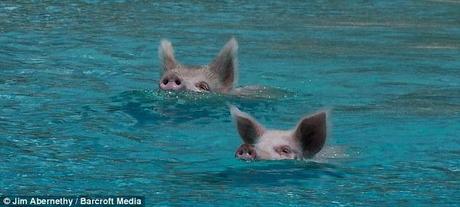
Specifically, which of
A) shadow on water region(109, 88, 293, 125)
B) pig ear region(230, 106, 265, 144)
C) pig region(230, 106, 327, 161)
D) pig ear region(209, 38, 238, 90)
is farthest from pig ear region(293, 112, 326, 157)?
pig ear region(209, 38, 238, 90)

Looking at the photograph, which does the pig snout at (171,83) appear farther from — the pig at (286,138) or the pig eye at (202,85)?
the pig at (286,138)

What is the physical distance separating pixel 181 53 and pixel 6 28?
2.95 meters

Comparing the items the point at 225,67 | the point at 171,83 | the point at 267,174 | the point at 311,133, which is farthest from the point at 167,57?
the point at 267,174

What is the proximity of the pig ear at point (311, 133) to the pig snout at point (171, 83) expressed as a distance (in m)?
2.42

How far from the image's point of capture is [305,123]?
9180 millimetres

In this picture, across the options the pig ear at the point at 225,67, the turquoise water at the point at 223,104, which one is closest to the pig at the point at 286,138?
the turquoise water at the point at 223,104

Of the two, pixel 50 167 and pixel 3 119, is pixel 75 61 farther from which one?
pixel 50 167

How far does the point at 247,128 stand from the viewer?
9.19 m

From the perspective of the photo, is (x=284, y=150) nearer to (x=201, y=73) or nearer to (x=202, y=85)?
(x=202, y=85)

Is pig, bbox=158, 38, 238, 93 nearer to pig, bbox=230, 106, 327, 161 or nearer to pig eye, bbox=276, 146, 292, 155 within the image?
pig, bbox=230, 106, 327, 161

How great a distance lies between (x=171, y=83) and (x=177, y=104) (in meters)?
0.29

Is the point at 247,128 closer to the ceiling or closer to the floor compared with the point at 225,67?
closer to the floor

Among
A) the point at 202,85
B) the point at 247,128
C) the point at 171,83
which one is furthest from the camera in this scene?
the point at 202,85

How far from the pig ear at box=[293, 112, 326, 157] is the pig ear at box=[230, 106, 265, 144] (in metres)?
0.27
